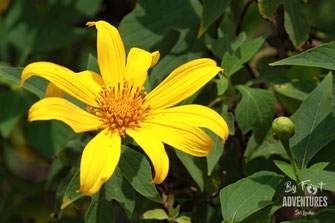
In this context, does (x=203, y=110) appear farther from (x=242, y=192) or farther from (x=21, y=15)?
(x=21, y=15)

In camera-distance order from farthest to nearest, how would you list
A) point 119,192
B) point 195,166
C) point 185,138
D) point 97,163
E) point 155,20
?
point 155,20
point 195,166
point 119,192
point 185,138
point 97,163

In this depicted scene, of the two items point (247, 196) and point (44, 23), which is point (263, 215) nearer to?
point (247, 196)

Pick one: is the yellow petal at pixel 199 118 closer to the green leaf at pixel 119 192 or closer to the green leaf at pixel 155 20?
the green leaf at pixel 119 192

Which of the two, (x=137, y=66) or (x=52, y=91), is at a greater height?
(x=137, y=66)

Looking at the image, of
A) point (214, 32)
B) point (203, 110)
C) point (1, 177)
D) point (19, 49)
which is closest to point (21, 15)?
point (19, 49)

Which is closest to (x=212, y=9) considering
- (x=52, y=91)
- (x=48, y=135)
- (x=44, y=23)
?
(x=52, y=91)

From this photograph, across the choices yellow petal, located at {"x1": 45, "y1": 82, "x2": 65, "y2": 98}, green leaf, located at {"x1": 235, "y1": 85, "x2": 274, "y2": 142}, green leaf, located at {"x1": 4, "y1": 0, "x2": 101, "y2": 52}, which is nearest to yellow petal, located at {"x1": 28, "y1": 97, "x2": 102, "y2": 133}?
yellow petal, located at {"x1": 45, "y1": 82, "x2": 65, "y2": 98}

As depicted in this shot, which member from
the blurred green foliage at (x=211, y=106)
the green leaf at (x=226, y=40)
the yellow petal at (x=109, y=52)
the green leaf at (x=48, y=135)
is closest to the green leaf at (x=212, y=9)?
the blurred green foliage at (x=211, y=106)
